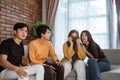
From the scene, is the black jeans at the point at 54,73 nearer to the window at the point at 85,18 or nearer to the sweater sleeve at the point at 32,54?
the sweater sleeve at the point at 32,54

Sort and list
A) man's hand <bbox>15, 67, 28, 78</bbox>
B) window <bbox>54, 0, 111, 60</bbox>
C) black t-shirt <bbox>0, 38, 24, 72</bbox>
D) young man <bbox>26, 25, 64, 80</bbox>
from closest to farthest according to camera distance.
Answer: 1. man's hand <bbox>15, 67, 28, 78</bbox>
2. black t-shirt <bbox>0, 38, 24, 72</bbox>
3. young man <bbox>26, 25, 64, 80</bbox>
4. window <bbox>54, 0, 111, 60</bbox>

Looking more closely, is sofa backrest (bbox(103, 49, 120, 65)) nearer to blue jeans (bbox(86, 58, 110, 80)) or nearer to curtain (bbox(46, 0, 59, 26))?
blue jeans (bbox(86, 58, 110, 80))

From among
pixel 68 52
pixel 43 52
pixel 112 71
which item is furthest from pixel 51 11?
pixel 112 71

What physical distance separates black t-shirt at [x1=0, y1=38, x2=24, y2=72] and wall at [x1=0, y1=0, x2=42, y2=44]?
1145 millimetres

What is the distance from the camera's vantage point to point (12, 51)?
2.25 meters

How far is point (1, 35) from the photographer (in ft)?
11.0

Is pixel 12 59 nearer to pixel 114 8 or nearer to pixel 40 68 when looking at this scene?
pixel 40 68

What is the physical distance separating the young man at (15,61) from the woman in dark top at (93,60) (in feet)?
2.52

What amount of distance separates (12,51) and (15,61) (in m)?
0.14

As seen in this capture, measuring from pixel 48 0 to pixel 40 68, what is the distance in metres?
2.80

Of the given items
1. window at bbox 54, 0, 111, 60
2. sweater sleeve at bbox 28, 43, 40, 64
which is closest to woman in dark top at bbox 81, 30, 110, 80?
sweater sleeve at bbox 28, 43, 40, 64

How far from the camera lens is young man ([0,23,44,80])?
2.03 meters

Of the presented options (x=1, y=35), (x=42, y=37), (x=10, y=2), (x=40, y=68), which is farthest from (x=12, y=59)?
(x=10, y=2)

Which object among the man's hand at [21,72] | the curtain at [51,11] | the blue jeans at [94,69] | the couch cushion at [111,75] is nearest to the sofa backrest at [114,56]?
the blue jeans at [94,69]
